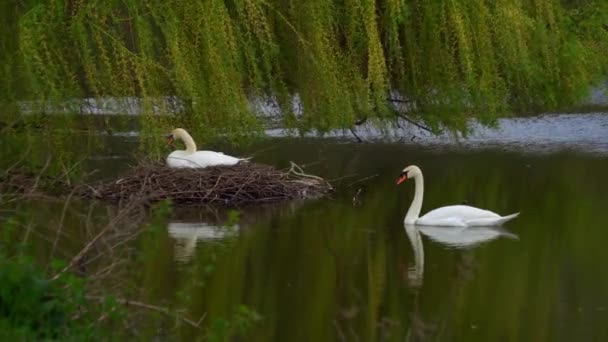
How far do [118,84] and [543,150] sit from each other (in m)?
10.3

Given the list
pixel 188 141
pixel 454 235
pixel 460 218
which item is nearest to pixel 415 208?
pixel 460 218

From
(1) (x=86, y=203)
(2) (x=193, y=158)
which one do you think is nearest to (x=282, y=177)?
(2) (x=193, y=158)

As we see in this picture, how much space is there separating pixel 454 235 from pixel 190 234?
2.41 m

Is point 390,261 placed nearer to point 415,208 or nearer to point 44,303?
point 415,208

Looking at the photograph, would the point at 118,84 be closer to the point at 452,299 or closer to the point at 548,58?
the point at 452,299

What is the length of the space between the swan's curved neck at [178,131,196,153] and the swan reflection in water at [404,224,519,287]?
2515 mm

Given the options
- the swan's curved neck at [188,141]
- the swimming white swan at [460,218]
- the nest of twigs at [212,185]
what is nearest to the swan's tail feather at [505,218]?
the swimming white swan at [460,218]

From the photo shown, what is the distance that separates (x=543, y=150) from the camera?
67.8 ft

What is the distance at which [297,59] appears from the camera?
46.1 feet

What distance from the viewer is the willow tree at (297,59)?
11555mm

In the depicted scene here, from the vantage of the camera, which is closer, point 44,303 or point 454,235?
point 44,303

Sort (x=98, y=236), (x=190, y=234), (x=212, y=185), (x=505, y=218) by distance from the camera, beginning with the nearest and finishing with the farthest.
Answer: (x=98, y=236) < (x=190, y=234) < (x=505, y=218) < (x=212, y=185)

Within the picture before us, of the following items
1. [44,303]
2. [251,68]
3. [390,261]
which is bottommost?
[390,261]

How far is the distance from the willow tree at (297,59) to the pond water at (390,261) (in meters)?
0.97
